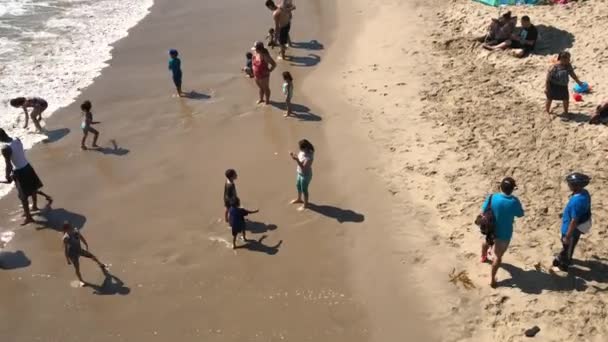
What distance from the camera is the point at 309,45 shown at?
17.0 m

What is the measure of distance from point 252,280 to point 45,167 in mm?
5866

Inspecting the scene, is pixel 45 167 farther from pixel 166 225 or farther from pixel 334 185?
pixel 334 185

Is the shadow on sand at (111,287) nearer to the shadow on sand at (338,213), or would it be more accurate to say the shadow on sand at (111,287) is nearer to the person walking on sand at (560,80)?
the shadow on sand at (338,213)

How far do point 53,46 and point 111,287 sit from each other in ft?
40.7

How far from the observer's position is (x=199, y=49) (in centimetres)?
1720

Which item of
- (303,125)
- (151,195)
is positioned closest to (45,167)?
(151,195)

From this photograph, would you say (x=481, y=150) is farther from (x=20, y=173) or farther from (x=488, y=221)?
(x=20, y=173)

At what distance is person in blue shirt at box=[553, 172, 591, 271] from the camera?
7598 mm

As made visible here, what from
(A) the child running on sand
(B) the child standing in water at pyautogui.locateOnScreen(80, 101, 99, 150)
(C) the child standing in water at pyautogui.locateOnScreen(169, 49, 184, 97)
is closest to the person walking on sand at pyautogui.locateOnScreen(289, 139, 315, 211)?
(A) the child running on sand

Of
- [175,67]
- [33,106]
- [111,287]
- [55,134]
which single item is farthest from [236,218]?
[33,106]

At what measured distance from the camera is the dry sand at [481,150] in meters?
7.84

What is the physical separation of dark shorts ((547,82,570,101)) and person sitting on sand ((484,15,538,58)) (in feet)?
10.1

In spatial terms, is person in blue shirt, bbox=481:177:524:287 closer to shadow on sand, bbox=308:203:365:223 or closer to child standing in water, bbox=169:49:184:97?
shadow on sand, bbox=308:203:365:223

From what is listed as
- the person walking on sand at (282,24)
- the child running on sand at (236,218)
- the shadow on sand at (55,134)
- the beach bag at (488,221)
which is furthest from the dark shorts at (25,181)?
the person walking on sand at (282,24)
